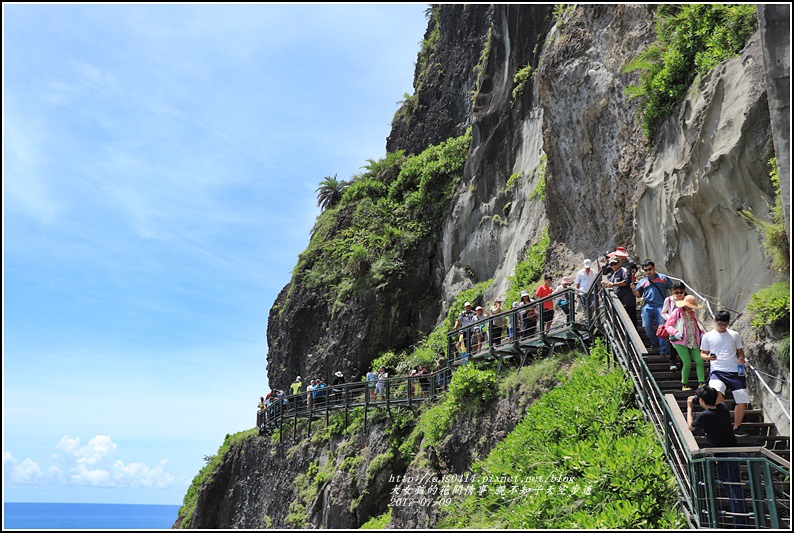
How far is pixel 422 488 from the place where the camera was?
15164 mm

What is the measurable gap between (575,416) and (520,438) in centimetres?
106

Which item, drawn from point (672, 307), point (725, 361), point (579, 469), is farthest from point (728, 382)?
point (579, 469)

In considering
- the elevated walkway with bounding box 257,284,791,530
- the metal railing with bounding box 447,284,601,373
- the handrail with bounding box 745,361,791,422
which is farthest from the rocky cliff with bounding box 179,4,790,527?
the metal railing with bounding box 447,284,601,373

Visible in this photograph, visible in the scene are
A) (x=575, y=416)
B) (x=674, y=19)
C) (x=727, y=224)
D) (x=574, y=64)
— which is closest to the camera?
(x=575, y=416)

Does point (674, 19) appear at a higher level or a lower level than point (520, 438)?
higher

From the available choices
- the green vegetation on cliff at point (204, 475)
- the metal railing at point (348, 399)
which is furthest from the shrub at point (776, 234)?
the green vegetation on cliff at point (204, 475)

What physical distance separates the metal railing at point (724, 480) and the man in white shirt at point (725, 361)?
24.5 inches

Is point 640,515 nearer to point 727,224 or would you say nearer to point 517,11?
point 727,224

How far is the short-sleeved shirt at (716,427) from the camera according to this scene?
289 inches

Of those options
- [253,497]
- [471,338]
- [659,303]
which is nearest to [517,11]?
[471,338]

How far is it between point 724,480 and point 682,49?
33.0 feet

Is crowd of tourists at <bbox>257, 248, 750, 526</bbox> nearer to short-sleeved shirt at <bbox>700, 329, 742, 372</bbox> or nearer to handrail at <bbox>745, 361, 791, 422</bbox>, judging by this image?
short-sleeved shirt at <bbox>700, 329, 742, 372</bbox>

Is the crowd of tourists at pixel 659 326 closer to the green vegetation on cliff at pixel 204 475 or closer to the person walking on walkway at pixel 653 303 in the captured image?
the person walking on walkway at pixel 653 303

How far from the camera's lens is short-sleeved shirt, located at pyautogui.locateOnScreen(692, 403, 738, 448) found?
733 cm
